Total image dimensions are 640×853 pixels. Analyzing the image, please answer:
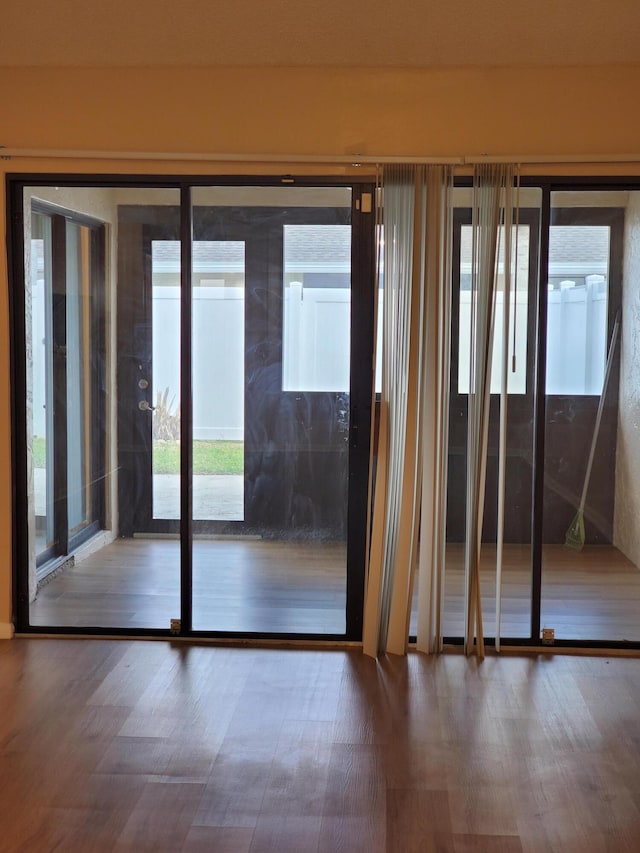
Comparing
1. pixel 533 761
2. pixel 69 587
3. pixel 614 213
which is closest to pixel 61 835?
pixel 533 761

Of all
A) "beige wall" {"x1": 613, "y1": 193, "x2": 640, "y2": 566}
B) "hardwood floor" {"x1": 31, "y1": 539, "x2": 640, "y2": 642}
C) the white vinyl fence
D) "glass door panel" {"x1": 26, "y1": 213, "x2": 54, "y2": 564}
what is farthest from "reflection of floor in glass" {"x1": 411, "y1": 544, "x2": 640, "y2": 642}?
"glass door panel" {"x1": 26, "y1": 213, "x2": 54, "y2": 564}

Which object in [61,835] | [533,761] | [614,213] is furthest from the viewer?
[614,213]

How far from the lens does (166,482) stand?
183 inches

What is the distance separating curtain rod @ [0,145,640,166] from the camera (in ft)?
14.0

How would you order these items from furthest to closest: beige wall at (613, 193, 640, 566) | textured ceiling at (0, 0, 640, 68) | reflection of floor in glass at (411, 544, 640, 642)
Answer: reflection of floor in glass at (411, 544, 640, 642), beige wall at (613, 193, 640, 566), textured ceiling at (0, 0, 640, 68)

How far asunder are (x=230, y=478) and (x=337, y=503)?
0.54 metres

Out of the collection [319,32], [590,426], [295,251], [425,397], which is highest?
[319,32]

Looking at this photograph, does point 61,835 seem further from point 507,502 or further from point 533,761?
point 507,502

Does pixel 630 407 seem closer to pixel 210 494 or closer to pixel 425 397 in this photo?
pixel 425 397

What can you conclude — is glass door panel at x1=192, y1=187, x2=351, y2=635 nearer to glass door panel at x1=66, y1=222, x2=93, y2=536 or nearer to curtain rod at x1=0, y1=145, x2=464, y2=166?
curtain rod at x1=0, y1=145, x2=464, y2=166

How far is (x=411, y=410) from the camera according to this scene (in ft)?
14.4

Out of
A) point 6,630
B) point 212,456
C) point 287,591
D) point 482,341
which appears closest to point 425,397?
point 482,341

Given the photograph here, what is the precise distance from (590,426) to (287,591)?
168 cm

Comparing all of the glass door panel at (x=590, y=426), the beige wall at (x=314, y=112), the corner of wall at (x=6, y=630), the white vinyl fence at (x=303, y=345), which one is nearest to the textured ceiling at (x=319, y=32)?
the beige wall at (x=314, y=112)
